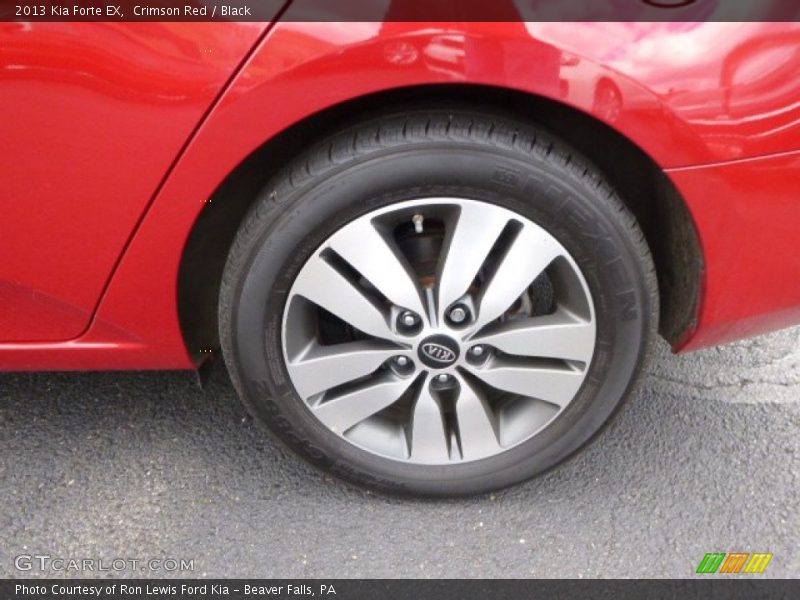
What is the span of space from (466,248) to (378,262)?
7.0 inches

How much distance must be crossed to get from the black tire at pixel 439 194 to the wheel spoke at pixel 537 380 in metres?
0.03

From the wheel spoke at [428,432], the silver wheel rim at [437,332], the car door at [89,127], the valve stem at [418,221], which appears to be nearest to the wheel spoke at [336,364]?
the silver wheel rim at [437,332]

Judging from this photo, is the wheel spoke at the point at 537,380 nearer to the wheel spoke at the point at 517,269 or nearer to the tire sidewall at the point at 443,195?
the tire sidewall at the point at 443,195

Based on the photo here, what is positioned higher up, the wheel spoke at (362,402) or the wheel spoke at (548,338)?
the wheel spoke at (548,338)

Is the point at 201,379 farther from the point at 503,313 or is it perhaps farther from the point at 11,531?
the point at 503,313

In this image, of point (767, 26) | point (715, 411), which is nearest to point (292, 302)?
point (767, 26)

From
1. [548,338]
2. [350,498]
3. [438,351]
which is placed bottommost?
[350,498]

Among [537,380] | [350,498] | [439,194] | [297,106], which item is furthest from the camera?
[350,498]

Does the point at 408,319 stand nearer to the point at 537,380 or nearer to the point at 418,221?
the point at 418,221

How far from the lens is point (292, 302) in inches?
66.7

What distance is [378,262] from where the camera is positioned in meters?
1.65

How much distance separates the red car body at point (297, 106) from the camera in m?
1.39

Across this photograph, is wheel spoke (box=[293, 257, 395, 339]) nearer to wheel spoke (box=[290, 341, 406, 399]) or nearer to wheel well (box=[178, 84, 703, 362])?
wheel spoke (box=[290, 341, 406, 399])

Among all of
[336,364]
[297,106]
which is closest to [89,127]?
[297,106]
